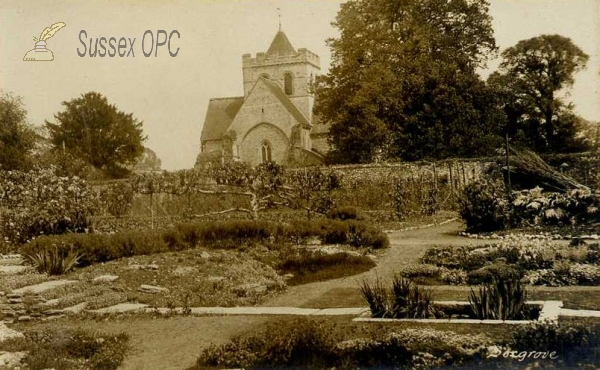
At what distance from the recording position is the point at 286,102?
40312 millimetres

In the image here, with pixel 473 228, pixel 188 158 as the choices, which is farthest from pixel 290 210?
pixel 473 228

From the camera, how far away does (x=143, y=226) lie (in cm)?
1662

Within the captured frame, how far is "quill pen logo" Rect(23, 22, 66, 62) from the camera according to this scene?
30.0 ft

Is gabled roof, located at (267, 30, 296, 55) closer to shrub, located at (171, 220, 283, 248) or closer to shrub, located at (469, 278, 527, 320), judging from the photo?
shrub, located at (171, 220, 283, 248)

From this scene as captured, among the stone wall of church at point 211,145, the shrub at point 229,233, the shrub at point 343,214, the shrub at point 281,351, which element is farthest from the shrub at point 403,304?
the stone wall of church at point 211,145

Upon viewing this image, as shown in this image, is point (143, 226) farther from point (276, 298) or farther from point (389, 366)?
point (389, 366)

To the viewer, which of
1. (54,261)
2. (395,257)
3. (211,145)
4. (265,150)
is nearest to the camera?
(54,261)

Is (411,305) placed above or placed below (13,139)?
below

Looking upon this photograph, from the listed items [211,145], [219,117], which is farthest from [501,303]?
[219,117]

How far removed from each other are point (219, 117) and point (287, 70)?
6321mm

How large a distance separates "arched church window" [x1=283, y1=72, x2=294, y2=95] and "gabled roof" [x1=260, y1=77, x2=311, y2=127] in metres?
1.73

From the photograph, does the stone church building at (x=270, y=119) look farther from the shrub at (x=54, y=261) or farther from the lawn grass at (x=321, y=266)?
the shrub at (x=54, y=261)

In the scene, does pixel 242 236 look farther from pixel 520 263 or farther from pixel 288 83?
pixel 288 83
